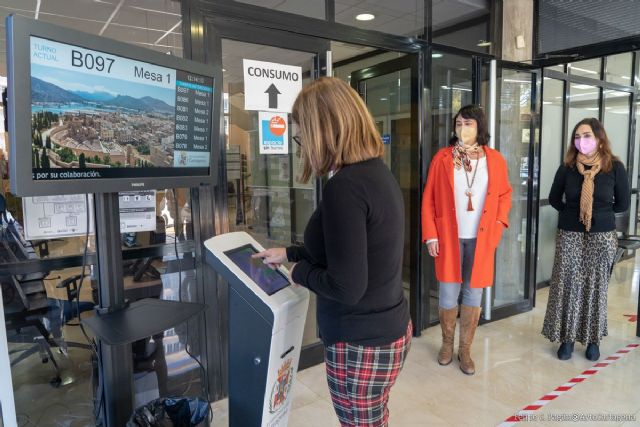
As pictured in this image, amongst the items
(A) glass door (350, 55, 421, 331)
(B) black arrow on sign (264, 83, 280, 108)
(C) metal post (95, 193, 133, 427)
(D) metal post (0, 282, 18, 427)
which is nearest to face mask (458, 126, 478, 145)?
(A) glass door (350, 55, 421, 331)

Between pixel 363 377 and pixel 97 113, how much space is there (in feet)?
3.62

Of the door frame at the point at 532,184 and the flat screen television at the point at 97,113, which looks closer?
the flat screen television at the point at 97,113

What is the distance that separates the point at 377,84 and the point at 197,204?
80.1 inches

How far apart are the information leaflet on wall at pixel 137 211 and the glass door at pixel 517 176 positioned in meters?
2.67

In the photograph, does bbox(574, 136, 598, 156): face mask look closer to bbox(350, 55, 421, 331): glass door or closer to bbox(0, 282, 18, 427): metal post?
bbox(350, 55, 421, 331): glass door

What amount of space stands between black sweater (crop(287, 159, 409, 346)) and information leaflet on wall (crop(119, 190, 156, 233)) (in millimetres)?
1145

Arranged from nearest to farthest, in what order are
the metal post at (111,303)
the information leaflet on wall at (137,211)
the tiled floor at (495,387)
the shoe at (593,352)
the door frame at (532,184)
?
the metal post at (111,303) → the information leaflet on wall at (137,211) → the tiled floor at (495,387) → the shoe at (593,352) → the door frame at (532,184)

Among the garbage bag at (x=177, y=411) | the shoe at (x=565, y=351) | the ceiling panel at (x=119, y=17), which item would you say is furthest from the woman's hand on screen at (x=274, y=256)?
the shoe at (x=565, y=351)

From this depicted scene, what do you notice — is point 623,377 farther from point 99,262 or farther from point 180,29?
point 180,29

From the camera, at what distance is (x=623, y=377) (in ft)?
9.23

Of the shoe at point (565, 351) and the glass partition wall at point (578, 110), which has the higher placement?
the glass partition wall at point (578, 110)

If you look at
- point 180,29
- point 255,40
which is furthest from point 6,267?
point 255,40

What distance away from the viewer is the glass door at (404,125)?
336 centimetres

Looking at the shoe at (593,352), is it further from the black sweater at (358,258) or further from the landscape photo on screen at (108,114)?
the landscape photo on screen at (108,114)
